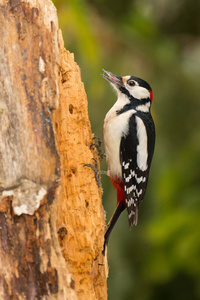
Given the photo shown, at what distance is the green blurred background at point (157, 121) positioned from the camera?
12.5 ft

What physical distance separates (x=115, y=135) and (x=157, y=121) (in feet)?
4.09

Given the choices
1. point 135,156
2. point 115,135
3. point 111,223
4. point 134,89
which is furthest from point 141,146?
point 111,223

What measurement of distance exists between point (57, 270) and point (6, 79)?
900 millimetres

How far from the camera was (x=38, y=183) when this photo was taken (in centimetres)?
218

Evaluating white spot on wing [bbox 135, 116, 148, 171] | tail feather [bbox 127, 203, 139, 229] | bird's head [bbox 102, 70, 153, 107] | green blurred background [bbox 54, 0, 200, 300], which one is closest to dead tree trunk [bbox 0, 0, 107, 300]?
tail feather [bbox 127, 203, 139, 229]

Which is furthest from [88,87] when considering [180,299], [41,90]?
[180,299]

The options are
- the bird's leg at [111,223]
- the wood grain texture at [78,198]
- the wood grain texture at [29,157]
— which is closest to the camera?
the wood grain texture at [29,157]

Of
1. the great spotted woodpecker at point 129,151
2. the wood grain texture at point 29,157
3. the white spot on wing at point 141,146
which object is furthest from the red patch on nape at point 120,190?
the wood grain texture at point 29,157

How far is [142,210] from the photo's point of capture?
4508 mm

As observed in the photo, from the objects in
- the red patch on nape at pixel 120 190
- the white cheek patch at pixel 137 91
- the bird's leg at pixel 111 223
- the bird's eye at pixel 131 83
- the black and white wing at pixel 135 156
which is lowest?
the bird's leg at pixel 111 223

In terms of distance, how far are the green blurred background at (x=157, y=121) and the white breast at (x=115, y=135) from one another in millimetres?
549

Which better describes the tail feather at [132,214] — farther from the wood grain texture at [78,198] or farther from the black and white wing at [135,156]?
the wood grain texture at [78,198]

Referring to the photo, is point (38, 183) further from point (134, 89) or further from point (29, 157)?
point (134, 89)

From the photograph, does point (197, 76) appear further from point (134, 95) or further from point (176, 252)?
point (176, 252)
